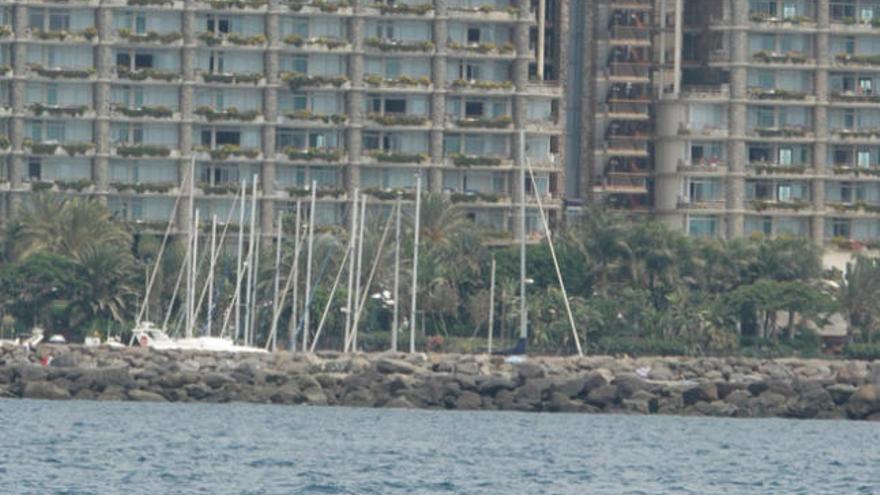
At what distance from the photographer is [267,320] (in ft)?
519

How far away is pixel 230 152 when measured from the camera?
177375 mm

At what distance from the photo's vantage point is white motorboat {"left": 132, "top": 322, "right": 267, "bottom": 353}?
460ft

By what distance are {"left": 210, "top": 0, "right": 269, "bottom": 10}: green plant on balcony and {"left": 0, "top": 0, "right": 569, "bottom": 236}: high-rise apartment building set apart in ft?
0.29

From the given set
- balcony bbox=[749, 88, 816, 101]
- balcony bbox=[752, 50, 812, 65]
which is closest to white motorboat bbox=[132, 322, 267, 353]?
balcony bbox=[749, 88, 816, 101]

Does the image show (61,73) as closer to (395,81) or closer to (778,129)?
(395,81)

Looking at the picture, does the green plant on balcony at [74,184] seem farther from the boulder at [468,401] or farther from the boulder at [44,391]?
the boulder at [468,401]

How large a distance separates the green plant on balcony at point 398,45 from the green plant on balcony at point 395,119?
414 cm

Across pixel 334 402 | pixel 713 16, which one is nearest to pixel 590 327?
pixel 713 16

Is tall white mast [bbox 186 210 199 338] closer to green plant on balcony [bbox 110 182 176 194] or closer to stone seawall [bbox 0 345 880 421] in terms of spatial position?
stone seawall [bbox 0 345 880 421]

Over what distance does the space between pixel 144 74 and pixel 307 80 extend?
1009cm

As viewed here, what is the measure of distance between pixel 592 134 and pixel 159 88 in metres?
29.7

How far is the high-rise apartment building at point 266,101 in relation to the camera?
176375 millimetres

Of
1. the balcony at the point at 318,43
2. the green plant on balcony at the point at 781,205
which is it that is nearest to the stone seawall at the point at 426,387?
the balcony at the point at 318,43

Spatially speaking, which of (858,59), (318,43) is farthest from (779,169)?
(318,43)
